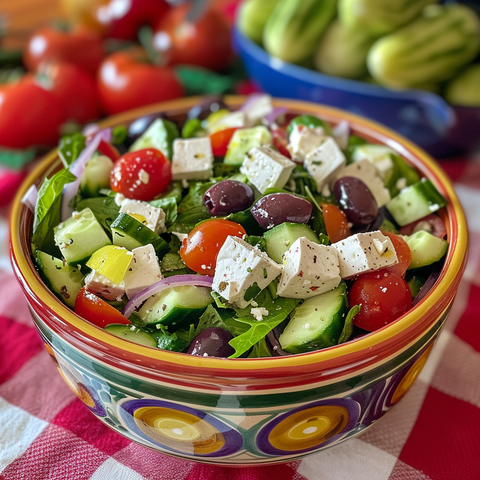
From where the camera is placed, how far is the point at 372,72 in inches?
80.4

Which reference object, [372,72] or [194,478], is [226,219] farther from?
[372,72]

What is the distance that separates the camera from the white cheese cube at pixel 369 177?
132cm

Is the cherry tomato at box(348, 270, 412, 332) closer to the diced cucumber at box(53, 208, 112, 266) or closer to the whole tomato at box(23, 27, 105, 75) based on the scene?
the diced cucumber at box(53, 208, 112, 266)

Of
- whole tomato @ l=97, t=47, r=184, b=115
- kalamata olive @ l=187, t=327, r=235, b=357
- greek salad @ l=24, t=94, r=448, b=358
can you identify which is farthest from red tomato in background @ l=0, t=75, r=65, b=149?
kalamata olive @ l=187, t=327, r=235, b=357

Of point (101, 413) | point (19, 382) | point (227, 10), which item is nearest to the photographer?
point (101, 413)

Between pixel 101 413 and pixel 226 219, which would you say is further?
pixel 226 219

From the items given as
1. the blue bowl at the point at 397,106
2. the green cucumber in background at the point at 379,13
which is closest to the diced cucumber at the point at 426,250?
the blue bowl at the point at 397,106

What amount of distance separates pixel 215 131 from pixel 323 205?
17.2 inches

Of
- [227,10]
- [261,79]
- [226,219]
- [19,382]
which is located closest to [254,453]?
[226,219]

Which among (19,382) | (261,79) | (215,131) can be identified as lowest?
(19,382)

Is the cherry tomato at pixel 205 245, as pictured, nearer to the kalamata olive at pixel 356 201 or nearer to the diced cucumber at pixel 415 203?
the kalamata olive at pixel 356 201

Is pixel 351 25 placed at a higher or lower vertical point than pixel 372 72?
higher

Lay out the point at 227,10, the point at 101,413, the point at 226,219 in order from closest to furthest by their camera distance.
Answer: the point at 101,413 → the point at 226,219 → the point at 227,10

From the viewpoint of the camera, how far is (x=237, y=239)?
1043 mm
